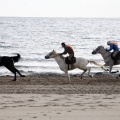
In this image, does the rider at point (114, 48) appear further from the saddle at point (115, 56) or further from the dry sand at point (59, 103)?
the dry sand at point (59, 103)

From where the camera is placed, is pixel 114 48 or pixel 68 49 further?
pixel 114 48

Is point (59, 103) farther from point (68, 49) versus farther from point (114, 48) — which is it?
point (114, 48)

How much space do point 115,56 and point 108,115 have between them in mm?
10452

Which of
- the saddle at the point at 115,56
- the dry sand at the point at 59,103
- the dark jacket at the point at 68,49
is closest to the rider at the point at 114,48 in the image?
the saddle at the point at 115,56

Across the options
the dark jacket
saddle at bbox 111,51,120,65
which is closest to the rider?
saddle at bbox 111,51,120,65

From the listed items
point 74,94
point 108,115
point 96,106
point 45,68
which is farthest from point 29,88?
point 45,68

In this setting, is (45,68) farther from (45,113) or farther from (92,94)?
(45,113)

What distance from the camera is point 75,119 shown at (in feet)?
36.2

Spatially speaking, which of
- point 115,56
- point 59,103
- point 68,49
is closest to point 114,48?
point 115,56

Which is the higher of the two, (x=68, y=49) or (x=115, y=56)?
(x=68, y=49)

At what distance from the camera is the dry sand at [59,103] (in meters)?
11.4

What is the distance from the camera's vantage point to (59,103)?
13.2 metres

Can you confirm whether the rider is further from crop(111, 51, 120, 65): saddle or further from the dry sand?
the dry sand

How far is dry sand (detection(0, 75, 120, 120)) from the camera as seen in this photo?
11.4 meters
